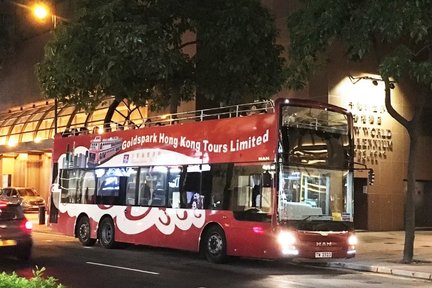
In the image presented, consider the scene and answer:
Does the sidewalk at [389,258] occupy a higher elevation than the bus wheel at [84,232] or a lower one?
lower

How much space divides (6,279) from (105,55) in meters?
12.6

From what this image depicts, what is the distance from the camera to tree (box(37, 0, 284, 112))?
18484mm

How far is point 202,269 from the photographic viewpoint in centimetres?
1468

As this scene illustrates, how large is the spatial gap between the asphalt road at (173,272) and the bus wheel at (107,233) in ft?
3.12

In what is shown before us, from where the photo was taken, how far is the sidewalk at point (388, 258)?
15.3 meters

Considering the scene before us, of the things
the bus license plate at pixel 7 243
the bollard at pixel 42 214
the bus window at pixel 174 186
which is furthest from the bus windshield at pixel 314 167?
the bollard at pixel 42 214

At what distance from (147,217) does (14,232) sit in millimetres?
4303

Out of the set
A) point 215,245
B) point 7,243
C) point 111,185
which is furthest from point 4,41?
point 215,245

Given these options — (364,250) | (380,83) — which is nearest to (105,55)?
(364,250)

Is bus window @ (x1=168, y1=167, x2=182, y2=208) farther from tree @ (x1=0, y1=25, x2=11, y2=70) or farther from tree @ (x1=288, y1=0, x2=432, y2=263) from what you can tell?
tree @ (x1=0, y1=25, x2=11, y2=70)

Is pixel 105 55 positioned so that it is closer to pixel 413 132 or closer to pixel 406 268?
pixel 413 132

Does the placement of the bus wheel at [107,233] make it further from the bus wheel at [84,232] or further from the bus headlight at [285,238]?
the bus headlight at [285,238]

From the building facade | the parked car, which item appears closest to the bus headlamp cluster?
the building facade

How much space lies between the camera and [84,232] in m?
20.5
